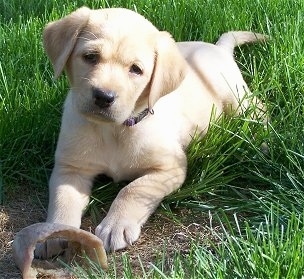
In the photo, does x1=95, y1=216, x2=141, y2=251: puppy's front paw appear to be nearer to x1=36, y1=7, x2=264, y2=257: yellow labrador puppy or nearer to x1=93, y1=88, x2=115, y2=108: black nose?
x1=36, y1=7, x2=264, y2=257: yellow labrador puppy

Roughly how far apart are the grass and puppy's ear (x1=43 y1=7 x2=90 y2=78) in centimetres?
50

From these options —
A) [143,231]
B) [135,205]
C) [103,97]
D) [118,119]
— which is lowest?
[143,231]

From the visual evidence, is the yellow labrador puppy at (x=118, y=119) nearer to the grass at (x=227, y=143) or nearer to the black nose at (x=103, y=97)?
the black nose at (x=103, y=97)

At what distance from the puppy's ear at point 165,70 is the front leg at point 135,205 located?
0.30 m

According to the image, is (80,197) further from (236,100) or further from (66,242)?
(236,100)

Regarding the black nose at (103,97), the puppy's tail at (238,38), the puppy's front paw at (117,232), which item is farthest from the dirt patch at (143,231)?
the puppy's tail at (238,38)

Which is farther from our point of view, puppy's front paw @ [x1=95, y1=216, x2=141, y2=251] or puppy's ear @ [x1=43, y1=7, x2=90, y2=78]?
puppy's ear @ [x1=43, y1=7, x2=90, y2=78]

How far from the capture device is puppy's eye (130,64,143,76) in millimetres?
2898

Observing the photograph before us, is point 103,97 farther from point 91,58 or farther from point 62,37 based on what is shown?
point 62,37

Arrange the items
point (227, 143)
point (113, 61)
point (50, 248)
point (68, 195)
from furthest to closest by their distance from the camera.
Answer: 1. point (227, 143)
2. point (68, 195)
3. point (113, 61)
4. point (50, 248)

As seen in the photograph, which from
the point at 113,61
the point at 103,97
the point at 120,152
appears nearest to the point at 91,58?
the point at 113,61

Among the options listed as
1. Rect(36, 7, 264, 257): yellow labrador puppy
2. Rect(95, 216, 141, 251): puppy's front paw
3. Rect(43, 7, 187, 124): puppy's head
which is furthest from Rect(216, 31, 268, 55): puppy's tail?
Rect(95, 216, 141, 251): puppy's front paw

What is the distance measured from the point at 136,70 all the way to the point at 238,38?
1.31m

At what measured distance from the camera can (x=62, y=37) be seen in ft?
9.94
